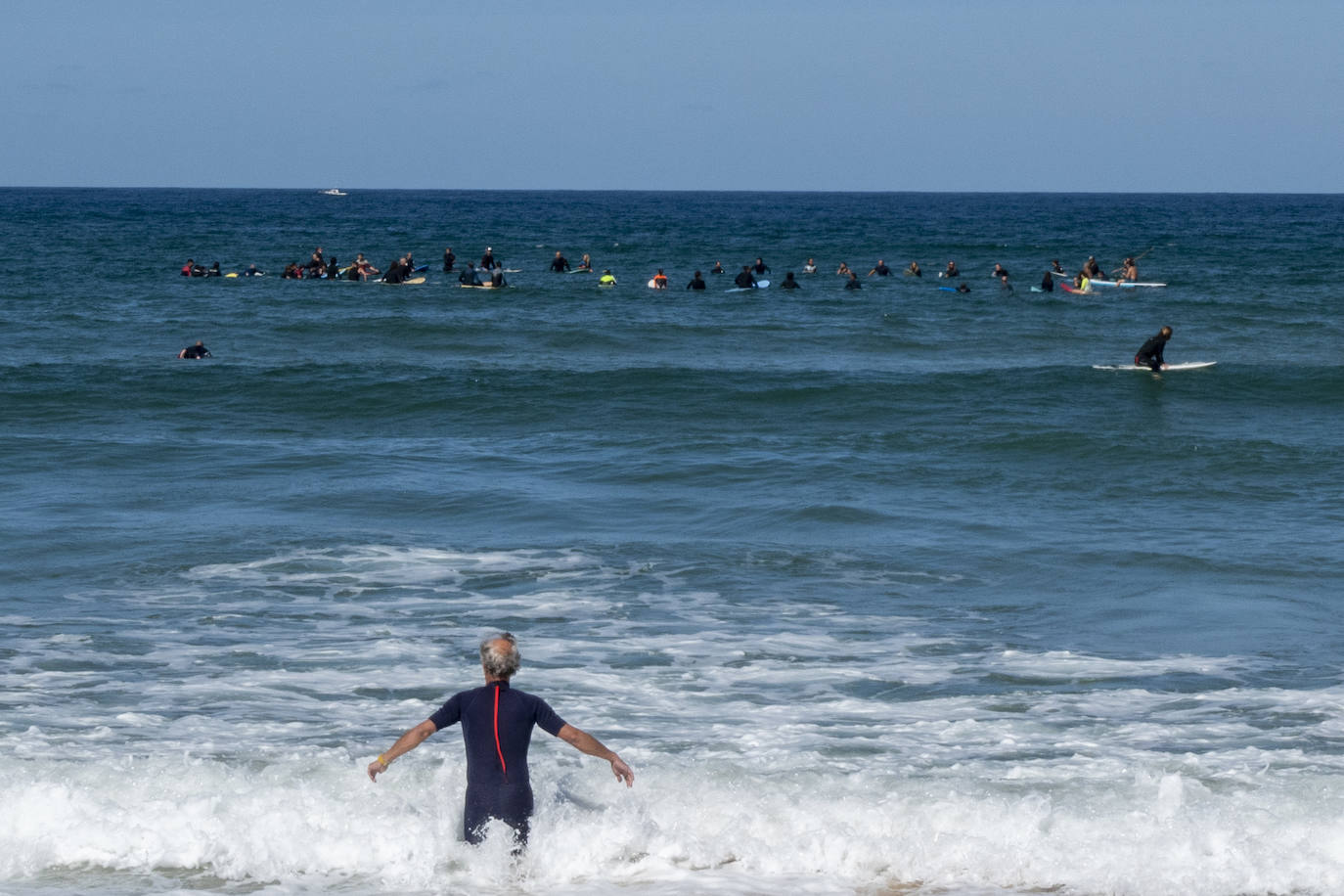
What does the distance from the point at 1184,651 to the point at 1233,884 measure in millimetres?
3929

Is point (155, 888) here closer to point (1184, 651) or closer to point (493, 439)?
point (1184, 651)

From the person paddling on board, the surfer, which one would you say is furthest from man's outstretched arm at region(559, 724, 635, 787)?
the surfer

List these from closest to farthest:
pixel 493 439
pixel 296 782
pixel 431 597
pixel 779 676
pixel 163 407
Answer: pixel 296 782 → pixel 779 676 → pixel 431 597 → pixel 493 439 → pixel 163 407

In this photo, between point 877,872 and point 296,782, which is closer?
point 877,872

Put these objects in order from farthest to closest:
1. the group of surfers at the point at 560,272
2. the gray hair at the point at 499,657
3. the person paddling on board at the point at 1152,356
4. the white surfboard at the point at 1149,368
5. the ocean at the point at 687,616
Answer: the group of surfers at the point at 560,272
the white surfboard at the point at 1149,368
the person paddling on board at the point at 1152,356
the ocean at the point at 687,616
the gray hair at the point at 499,657

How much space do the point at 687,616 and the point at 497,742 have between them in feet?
17.0

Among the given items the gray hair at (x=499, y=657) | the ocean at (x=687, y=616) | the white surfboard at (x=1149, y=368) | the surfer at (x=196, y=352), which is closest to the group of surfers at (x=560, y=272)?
the ocean at (x=687, y=616)

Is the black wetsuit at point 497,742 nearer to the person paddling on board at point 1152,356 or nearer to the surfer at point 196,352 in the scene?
the person paddling on board at point 1152,356

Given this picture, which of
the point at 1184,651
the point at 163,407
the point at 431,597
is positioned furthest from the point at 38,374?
the point at 1184,651

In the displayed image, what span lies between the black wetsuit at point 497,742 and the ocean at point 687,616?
0.21 meters

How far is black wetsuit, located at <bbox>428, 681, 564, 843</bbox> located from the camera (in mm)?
6738

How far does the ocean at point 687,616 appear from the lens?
7.43m

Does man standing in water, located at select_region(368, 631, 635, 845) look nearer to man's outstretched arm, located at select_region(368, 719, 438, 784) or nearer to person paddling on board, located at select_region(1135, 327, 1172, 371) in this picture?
man's outstretched arm, located at select_region(368, 719, 438, 784)

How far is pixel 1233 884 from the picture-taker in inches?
278
